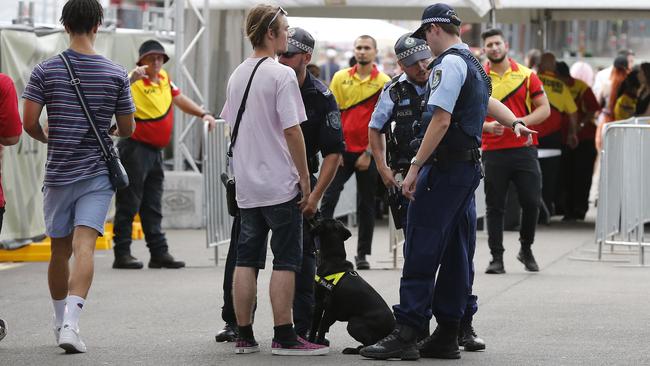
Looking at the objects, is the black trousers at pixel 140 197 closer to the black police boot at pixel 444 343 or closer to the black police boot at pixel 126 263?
the black police boot at pixel 126 263

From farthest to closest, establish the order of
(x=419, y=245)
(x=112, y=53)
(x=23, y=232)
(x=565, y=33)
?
(x=565, y=33) → (x=112, y=53) → (x=23, y=232) → (x=419, y=245)

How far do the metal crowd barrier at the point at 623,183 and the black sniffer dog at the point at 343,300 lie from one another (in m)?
5.71

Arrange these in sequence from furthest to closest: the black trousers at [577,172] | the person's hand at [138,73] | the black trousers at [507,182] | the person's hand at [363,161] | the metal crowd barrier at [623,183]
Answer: the black trousers at [577,172], the metal crowd barrier at [623,183], the person's hand at [363,161], the black trousers at [507,182], the person's hand at [138,73]

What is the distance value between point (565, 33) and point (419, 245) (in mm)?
15018

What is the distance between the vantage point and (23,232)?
12.6m

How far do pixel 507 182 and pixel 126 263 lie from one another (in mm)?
3290

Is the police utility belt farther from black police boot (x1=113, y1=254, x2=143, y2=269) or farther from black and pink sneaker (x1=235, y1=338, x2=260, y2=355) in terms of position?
black police boot (x1=113, y1=254, x2=143, y2=269)

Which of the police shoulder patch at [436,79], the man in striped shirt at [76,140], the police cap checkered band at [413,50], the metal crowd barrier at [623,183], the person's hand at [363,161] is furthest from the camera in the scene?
the metal crowd barrier at [623,183]

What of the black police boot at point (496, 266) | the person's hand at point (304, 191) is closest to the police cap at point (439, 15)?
the person's hand at point (304, 191)

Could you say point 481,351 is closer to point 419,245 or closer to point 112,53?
point 419,245

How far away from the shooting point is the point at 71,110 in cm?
726

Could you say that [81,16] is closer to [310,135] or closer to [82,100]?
[82,100]

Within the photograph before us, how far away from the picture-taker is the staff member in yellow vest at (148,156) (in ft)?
37.8

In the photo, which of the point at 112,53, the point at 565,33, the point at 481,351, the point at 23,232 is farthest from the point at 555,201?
the point at 481,351
